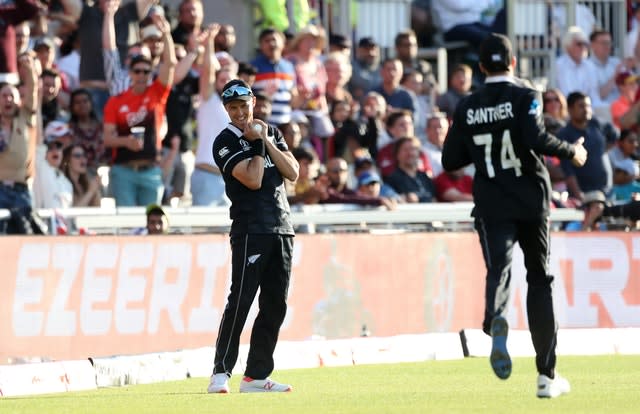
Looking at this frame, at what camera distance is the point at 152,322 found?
49.5 feet

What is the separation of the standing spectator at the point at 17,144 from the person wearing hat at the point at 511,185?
640 centimetres

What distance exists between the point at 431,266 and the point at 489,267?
21.9ft

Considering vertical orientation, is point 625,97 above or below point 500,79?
below

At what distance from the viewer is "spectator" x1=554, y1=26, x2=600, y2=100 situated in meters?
22.9

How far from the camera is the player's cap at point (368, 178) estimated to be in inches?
705

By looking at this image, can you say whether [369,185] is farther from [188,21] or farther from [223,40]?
[188,21]

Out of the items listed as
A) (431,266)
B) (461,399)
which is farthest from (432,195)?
(461,399)

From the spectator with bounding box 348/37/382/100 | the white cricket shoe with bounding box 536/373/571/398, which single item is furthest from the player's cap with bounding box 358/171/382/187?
the white cricket shoe with bounding box 536/373/571/398

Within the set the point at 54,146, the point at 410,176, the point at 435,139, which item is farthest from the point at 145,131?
the point at 435,139

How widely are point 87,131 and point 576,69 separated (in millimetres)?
8060

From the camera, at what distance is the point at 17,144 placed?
52.4 ft

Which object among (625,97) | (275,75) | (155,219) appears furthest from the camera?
(625,97)

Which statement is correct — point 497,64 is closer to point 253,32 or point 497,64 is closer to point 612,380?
point 612,380

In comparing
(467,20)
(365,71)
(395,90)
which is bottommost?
(395,90)
